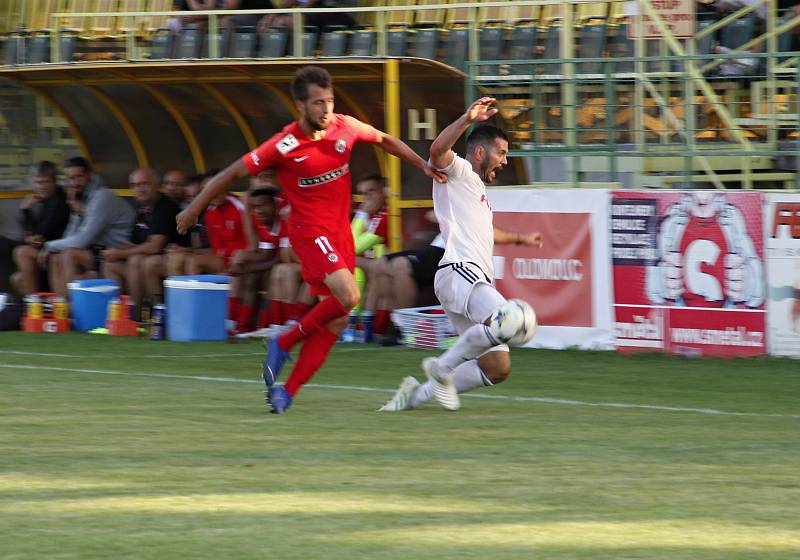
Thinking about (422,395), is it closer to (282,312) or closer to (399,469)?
(399,469)

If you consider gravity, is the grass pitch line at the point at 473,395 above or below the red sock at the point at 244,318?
below

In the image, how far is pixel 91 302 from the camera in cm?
1552

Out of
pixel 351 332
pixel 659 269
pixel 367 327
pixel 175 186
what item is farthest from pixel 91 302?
pixel 659 269

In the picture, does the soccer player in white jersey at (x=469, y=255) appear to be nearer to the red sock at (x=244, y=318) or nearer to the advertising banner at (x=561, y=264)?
the advertising banner at (x=561, y=264)

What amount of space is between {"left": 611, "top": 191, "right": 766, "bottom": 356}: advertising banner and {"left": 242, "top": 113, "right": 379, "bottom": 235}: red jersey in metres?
4.53

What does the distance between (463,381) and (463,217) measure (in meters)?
0.98

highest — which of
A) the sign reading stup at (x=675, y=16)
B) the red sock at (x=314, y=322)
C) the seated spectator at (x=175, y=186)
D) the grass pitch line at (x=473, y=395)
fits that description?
the sign reading stup at (x=675, y=16)

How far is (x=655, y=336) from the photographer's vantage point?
12.9m

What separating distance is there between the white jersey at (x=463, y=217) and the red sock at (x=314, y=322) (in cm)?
71

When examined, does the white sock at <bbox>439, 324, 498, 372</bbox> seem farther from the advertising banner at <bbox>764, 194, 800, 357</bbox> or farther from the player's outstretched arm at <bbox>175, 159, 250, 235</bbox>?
the advertising banner at <bbox>764, 194, 800, 357</bbox>

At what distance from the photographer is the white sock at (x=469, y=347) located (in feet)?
27.8

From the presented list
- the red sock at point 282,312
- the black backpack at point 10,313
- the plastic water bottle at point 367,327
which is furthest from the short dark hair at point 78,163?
the plastic water bottle at point 367,327

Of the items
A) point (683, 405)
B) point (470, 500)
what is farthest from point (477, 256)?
point (470, 500)

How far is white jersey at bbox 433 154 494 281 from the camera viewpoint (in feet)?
28.6
